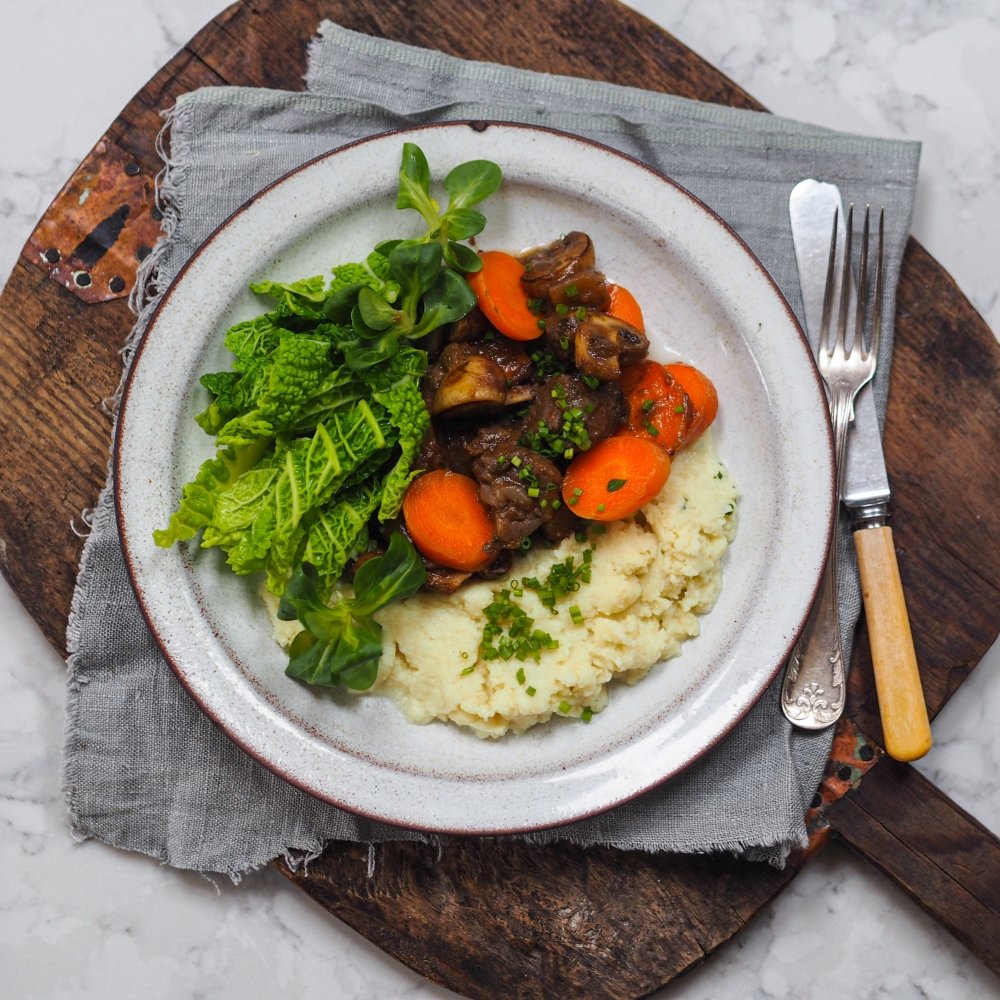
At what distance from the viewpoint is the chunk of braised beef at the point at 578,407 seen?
3328mm

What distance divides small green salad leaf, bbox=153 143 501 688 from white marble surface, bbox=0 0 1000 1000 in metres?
1.43

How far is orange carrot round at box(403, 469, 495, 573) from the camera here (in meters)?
3.37

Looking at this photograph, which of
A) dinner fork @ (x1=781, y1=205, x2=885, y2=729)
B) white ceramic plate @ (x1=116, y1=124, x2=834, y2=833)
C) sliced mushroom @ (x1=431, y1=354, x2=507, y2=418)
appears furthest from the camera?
dinner fork @ (x1=781, y1=205, x2=885, y2=729)

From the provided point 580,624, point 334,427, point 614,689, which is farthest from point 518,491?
point 614,689

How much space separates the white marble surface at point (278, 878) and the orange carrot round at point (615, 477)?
1.88 m

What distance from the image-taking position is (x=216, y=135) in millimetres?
3734

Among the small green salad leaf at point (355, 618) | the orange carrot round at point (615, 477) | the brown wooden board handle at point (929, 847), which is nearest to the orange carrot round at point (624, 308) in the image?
the orange carrot round at point (615, 477)

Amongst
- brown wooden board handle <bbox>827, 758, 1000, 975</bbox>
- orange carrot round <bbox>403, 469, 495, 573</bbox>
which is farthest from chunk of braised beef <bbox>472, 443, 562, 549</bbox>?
brown wooden board handle <bbox>827, 758, 1000, 975</bbox>

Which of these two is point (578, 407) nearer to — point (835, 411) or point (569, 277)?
point (569, 277)

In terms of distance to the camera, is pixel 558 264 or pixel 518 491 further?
pixel 558 264

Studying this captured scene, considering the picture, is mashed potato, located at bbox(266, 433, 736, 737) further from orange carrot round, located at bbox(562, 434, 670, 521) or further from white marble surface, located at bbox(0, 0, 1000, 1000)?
white marble surface, located at bbox(0, 0, 1000, 1000)

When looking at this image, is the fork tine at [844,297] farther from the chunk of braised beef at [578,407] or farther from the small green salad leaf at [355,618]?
the small green salad leaf at [355,618]

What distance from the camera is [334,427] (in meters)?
3.33

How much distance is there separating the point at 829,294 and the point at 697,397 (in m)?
0.75
